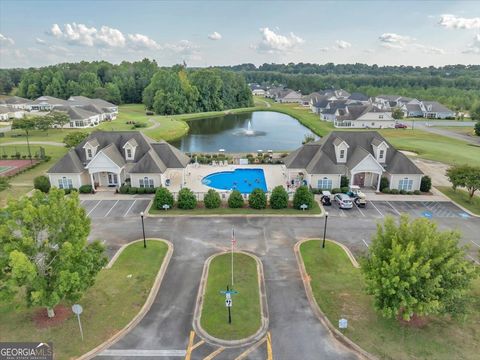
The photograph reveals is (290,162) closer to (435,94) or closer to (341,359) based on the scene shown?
(341,359)

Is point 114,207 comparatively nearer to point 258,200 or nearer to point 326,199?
point 258,200

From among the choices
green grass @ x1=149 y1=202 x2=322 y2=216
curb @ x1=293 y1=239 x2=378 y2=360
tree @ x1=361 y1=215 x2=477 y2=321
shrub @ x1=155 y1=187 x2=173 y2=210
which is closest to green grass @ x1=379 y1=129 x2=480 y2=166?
green grass @ x1=149 y1=202 x2=322 y2=216

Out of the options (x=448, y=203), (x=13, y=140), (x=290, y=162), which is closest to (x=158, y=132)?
(x=13, y=140)

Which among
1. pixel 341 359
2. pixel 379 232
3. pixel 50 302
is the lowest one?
pixel 341 359

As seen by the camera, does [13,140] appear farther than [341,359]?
Yes

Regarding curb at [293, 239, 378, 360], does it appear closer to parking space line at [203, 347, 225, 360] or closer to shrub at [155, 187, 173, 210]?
parking space line at [203, 347, 225, 360]

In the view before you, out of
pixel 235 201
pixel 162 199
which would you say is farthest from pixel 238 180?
pixel 162 199
